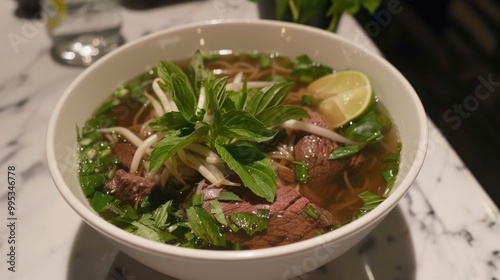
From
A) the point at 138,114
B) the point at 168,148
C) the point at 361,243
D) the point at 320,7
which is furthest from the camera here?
the point at 320,7

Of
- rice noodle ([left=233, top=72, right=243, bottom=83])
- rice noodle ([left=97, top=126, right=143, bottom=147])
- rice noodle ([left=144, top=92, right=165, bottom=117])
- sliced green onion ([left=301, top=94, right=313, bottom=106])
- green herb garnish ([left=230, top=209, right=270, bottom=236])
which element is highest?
green herb garnish ([left=230, top=209, right=270, bottom=236])

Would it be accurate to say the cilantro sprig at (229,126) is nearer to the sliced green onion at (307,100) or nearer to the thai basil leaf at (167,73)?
the thai basil leaf at (167,73)

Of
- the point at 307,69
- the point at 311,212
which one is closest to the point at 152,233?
the point at 311,212

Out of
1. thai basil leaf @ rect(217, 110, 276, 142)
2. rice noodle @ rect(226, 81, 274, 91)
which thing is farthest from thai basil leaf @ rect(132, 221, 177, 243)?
rice noodle @ rect(226, 81, 274, 91)

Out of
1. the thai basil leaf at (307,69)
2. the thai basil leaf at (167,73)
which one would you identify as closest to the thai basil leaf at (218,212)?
the thai basil leaf at (167,73)

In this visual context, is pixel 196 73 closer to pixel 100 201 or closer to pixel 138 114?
pixel 138 114

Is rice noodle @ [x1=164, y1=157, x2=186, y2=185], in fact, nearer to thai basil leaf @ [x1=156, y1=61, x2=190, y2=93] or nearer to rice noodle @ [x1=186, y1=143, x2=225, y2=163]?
rice noodle @ [x1=186, y1=143, x2=225, y2=163]
